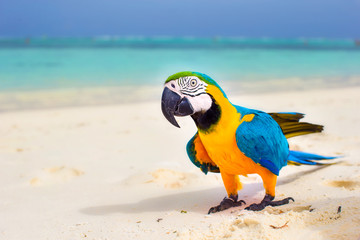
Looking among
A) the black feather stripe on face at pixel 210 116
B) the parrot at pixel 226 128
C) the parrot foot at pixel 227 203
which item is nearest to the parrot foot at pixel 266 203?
the parrot at pixel 226 128

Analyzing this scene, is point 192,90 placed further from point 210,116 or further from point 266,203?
point 266,203

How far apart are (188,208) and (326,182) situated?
962 millimetres

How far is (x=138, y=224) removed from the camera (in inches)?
83.7

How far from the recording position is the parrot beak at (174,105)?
1.97 meters

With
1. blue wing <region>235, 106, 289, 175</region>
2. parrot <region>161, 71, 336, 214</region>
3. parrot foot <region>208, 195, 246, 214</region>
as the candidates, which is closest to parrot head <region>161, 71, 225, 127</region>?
parrot <region>161, 71, 336, 214</region>

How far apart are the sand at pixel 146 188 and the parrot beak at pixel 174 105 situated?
590 millimetres

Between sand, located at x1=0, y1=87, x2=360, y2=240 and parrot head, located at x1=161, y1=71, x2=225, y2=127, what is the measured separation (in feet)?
1.95

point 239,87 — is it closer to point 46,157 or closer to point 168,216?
point 46,157

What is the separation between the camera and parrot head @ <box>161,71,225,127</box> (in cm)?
197

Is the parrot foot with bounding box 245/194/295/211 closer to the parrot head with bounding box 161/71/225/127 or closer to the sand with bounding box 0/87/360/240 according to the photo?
the sand with bounding box 0/87/360/240

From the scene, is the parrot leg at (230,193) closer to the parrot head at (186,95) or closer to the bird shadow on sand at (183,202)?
the bird shadow on sand at (183,202)

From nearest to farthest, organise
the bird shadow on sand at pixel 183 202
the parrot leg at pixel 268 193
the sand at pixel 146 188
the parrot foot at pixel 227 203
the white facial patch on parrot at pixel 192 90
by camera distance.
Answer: the sand at pixel 146 188
the white facial patch on parrot at pixel 192 90
the parrot leg at pixel 268 193
the parrot foot at pixel 227 203
the bird shadow on sand at pixel 183 202

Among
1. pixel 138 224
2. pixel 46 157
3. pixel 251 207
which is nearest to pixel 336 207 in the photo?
pixel 251 207

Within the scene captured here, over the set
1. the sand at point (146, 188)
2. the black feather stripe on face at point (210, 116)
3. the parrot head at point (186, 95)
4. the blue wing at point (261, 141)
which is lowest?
the sand at point (146, 188)
